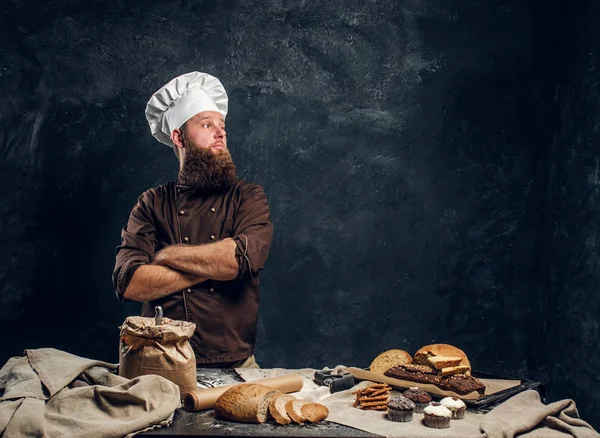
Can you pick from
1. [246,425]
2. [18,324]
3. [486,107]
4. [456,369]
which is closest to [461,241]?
[486,107]

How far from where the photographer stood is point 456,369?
276cm

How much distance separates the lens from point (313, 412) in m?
2.26

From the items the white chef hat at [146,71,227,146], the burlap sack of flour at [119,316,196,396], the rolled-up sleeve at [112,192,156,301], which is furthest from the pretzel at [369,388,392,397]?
the white chef hat at [146,71,227,146]

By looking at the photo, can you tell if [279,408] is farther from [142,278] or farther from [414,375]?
[142,278]

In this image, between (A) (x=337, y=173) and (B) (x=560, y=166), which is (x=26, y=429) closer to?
(A) (x=337, y=173)

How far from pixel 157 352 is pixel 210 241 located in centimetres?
126

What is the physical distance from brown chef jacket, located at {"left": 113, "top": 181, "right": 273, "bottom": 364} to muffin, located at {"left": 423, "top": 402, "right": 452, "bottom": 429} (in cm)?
137

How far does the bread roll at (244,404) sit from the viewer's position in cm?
223

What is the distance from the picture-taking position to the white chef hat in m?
3.90

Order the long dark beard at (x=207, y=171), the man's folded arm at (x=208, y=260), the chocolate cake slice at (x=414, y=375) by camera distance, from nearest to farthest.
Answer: the chocolate cake slice at (x=414, y=375)
the man's folded arm at (x=208, y=260)
the long dark beard at (x=207, y=171)

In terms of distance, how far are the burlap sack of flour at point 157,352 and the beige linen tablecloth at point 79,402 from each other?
0.07 metres

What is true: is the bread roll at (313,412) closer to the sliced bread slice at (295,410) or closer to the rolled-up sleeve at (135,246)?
the sliced bread slice at (295,410)

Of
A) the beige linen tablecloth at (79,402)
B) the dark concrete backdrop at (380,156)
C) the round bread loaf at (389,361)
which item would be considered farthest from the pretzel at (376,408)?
the dark concrete backdrop at (380,156)

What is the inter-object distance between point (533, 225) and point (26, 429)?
4013 millimetres
